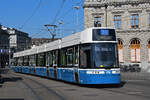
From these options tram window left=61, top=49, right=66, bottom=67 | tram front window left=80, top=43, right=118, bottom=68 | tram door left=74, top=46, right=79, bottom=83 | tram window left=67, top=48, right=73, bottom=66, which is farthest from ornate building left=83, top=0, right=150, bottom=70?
tram front window left=80, top=43, right=118, bottom=68

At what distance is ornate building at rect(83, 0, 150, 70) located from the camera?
56.8 meters

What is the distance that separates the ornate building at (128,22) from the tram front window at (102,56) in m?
39.9

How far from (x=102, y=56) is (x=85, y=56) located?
41.0 inches

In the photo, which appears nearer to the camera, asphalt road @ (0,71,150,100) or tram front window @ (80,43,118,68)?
asphalt road @ (0,71,150,100)

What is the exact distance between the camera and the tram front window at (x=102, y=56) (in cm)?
1647

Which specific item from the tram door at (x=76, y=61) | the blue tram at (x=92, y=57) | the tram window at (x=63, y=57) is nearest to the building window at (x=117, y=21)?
the tram window at (x=63, y=57)

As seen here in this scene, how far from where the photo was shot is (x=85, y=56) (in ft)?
56.1

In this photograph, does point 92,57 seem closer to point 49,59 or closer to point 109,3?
point 49,59

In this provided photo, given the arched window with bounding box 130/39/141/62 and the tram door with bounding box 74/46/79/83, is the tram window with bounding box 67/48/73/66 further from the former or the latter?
the arched window with bounding box 130/39/141/62

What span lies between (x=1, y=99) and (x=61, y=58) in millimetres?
9722

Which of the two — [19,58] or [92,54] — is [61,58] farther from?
[19,58]

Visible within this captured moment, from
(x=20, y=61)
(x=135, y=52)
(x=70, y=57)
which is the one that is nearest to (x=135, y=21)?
(x=135, y=52)

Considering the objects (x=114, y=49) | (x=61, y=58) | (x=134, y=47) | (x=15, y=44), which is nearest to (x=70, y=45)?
(x=61, y=58)

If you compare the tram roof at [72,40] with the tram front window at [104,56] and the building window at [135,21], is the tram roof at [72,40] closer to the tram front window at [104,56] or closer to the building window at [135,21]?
the tram front window at [104,56]
